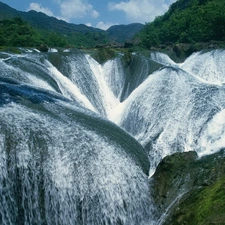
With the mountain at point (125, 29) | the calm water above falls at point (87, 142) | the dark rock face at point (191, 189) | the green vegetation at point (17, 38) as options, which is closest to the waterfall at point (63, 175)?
the calm water above falls at point (87, 142)

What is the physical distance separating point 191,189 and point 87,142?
316 cm

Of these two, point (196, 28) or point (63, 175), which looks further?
point (196, 28)

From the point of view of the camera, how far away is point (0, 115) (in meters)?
8.93

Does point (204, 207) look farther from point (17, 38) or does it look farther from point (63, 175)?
point (17, 38)

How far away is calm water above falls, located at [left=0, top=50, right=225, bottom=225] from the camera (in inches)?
308

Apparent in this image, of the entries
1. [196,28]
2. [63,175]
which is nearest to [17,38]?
[196,28]

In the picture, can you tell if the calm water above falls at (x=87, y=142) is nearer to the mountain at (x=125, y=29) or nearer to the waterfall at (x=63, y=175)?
the waterfall at (x=63, y=175)

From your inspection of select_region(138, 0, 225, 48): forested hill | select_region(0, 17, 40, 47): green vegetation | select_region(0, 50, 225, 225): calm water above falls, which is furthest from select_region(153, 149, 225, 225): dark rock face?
select_region(0, 17, 40, 47): green vegetation

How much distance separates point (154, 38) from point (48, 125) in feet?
97.5

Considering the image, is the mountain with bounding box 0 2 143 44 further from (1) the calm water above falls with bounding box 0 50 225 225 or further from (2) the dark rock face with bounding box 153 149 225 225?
(2) the dark rock face with bounding box 153 149 225 225

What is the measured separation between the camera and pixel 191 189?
8.14 metres

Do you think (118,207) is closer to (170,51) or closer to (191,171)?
(191,171)

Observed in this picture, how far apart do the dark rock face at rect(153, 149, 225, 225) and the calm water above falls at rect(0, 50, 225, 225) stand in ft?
1.55

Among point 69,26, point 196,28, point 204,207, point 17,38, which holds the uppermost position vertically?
point 69,26
